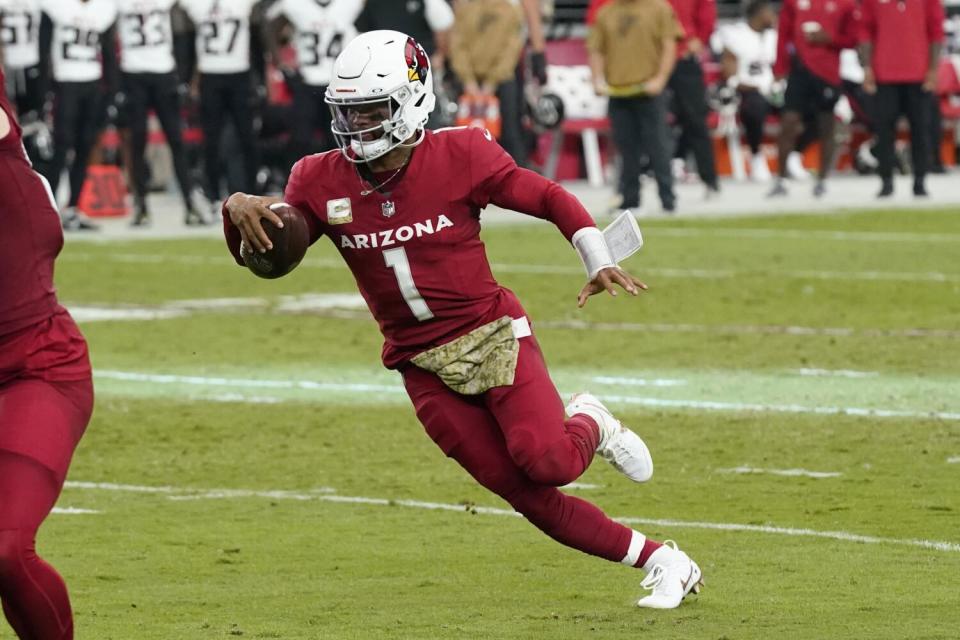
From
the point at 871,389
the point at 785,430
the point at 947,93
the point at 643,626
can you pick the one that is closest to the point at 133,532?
the point at 643,626

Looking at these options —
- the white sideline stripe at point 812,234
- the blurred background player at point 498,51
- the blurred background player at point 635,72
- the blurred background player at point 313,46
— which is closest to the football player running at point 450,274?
the white sideline stripe at point 812,234

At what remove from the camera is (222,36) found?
2116 cm

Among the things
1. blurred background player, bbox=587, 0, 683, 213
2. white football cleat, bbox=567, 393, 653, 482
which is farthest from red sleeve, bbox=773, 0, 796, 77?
white football cleat, bbox=567, 393, 653, 482

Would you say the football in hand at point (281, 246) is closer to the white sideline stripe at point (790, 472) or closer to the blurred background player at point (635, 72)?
the white sideline stripe at point (790, 472)

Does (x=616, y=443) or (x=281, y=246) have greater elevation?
(x=281, y=246)

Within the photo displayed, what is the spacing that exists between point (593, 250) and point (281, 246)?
92cm

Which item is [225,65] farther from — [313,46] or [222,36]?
[313,46]

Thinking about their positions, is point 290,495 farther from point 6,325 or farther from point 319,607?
point 6,325

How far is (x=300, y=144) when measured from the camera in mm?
21406

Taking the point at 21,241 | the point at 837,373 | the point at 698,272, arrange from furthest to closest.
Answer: the point at 698,272 < the point at 837,373 < the point at 21,241

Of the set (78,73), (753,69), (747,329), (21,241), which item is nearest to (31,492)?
(21,241)

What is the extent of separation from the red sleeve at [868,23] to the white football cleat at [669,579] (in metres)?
16.4

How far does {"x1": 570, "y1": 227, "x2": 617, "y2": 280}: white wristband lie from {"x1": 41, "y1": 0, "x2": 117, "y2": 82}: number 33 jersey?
13829 mm

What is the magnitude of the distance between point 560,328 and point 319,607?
7.42 m
